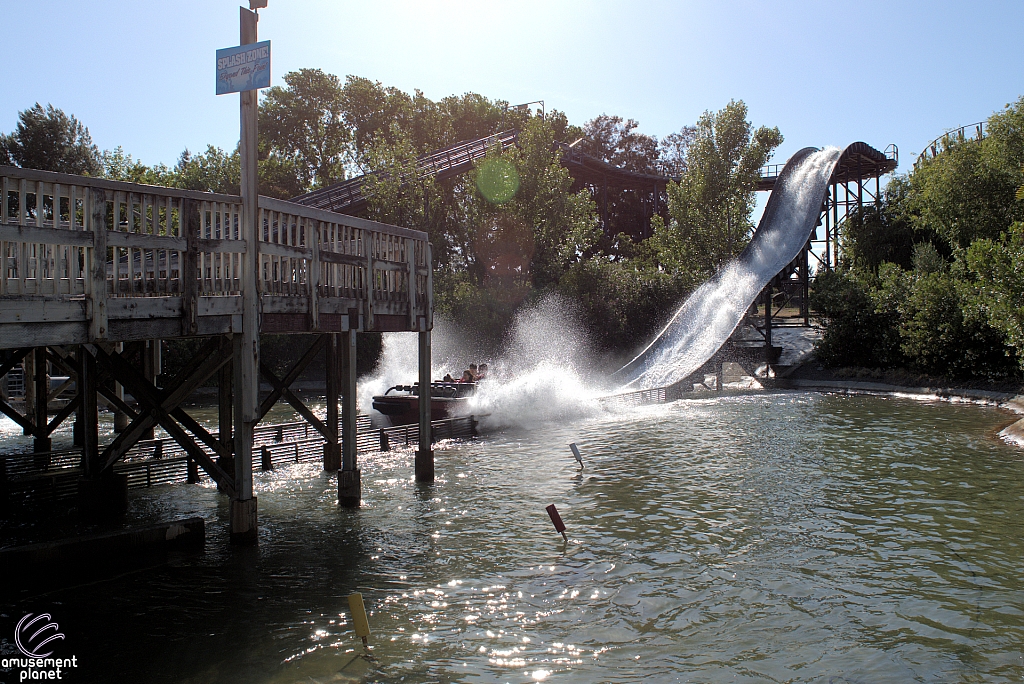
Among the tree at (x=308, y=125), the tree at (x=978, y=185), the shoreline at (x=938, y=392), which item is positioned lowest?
the shoreline at (x=938, y=392)

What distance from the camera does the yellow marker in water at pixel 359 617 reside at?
782cm

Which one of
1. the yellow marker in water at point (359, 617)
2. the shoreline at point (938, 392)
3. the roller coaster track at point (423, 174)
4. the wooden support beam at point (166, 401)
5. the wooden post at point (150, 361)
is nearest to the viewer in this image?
the yellow marker in water at point (359, 617)

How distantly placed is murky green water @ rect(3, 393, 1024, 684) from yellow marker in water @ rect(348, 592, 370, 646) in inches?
7.3

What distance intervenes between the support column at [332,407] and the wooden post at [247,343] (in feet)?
15.7

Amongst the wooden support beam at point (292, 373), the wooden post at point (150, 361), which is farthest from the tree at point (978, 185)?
the wooden post at point (150, 361)

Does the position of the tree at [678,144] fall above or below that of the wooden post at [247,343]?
above

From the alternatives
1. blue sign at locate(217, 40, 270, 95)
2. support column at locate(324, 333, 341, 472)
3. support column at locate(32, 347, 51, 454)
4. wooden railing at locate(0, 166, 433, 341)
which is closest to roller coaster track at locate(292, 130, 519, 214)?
support column at locate(32, 347, 51, 454)

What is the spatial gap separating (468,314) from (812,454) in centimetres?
2331

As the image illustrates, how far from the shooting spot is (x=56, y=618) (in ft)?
27.7

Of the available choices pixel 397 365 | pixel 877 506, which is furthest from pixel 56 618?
→ pixel 397 365

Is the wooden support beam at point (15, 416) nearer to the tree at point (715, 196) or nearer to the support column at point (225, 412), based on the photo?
the support column at point (225, 412)

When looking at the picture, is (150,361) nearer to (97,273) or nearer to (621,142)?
(97,273)

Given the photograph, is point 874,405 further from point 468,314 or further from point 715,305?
point 468,314

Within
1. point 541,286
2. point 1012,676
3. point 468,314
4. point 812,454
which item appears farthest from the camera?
point 541,286
